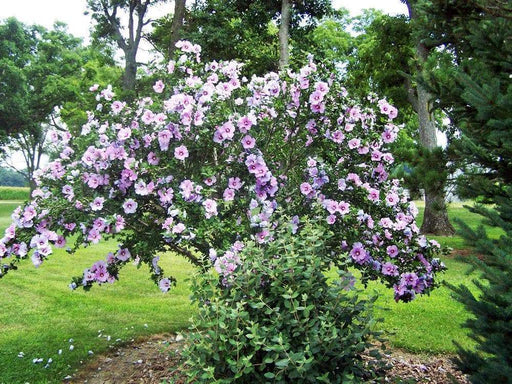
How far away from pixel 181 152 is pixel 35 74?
26.9 m

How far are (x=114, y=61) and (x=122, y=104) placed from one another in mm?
24676

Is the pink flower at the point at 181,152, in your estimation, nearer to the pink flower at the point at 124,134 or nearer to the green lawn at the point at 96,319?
the pink flower at the point at 124,134

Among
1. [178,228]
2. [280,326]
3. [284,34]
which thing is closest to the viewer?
[280,326]

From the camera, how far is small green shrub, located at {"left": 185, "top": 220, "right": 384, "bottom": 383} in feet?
8.87

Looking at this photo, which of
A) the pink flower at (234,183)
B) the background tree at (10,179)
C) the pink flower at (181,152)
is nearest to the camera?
the pink flower at (181,152)

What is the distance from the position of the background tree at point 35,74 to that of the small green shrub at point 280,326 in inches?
978

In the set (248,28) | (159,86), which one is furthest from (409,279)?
(248,28)

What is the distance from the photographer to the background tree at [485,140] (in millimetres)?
2324

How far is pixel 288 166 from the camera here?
4.58 meters

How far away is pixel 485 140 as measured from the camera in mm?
2867

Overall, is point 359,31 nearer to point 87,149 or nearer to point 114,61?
point 114,61

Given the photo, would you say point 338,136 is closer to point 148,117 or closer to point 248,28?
point 148,117

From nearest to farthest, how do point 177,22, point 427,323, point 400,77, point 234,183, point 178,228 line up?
point 178,228, point 234,183, point 427,323, point 177,22, point 400,77

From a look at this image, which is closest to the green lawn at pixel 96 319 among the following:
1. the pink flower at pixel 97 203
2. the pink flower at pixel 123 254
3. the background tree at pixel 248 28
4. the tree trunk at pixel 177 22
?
the pink flower at pixel 123 254
